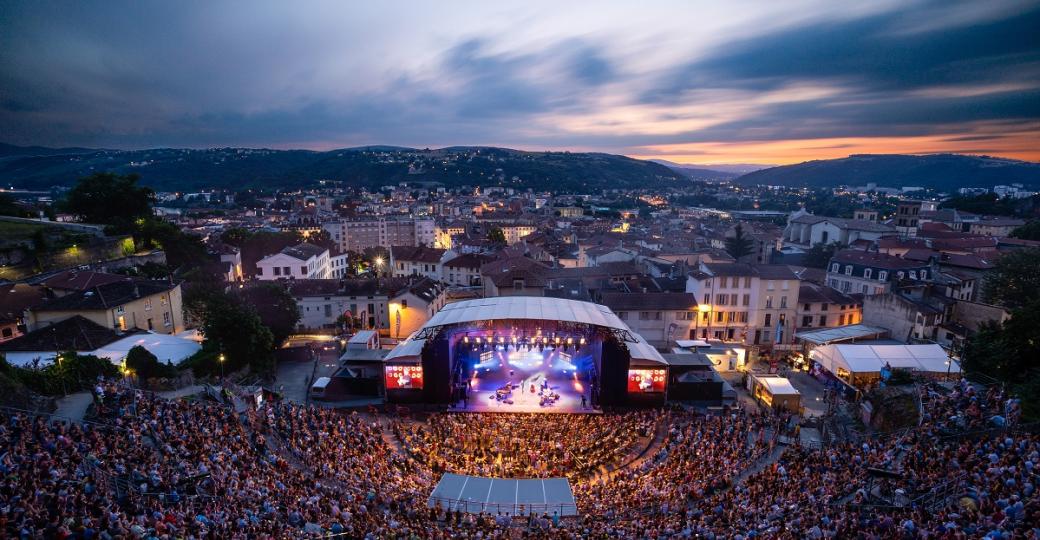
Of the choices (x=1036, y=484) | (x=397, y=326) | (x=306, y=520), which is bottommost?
(x=397, y=326)

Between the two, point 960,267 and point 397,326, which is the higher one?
point 960,267

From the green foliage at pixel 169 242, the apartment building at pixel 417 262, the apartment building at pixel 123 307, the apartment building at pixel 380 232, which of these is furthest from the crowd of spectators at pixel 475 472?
the apartment building at pixel 380 232

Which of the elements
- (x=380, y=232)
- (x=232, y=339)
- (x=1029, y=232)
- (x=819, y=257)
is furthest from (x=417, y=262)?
(x=1029, y=232)

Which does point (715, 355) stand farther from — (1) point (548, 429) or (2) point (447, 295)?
(2) point (447, 295)

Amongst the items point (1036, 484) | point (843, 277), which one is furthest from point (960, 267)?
point (1036, 484)

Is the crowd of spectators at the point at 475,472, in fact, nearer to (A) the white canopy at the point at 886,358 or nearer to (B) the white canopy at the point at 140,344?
(B) the white canopy at the point at 140,344

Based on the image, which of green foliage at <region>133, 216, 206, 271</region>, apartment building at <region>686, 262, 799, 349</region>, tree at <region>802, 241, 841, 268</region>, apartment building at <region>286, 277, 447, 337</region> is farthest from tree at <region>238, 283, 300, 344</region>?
tree at <region>802, 241, 841, 268</region>

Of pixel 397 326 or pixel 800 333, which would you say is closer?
pixel 800 333

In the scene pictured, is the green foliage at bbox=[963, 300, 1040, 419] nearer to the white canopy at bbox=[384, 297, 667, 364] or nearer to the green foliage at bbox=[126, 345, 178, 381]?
the white canopy at bbox=[384, 297, 667, 364]
